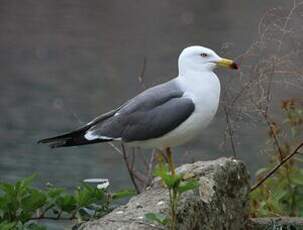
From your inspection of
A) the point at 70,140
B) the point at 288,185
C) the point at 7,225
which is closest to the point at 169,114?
the point at 70,140

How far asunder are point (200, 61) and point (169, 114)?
10.9 inches

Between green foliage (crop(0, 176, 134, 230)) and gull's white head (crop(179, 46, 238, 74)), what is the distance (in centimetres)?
64

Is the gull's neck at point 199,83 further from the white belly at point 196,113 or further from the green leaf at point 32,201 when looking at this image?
the green leaf at point 32,201

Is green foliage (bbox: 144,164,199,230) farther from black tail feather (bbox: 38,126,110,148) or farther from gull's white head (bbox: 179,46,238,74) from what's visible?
gull's white head (bbox: 179,46,238,74)

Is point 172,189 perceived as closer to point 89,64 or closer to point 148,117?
point 148,117

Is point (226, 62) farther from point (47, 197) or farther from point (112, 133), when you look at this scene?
point (47, 197)

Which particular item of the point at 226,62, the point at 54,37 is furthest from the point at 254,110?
the point at 54,37

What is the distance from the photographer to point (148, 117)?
425 cm

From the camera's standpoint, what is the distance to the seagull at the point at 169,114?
415cm

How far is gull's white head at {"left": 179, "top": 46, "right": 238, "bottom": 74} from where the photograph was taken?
14.0 feet

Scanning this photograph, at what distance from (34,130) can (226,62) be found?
5938 mm

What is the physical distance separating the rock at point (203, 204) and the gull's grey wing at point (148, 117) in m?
0.22

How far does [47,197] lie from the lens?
12.7 feet

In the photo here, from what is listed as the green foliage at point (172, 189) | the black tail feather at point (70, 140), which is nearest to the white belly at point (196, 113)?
the black tail feather at point (70, 140)
